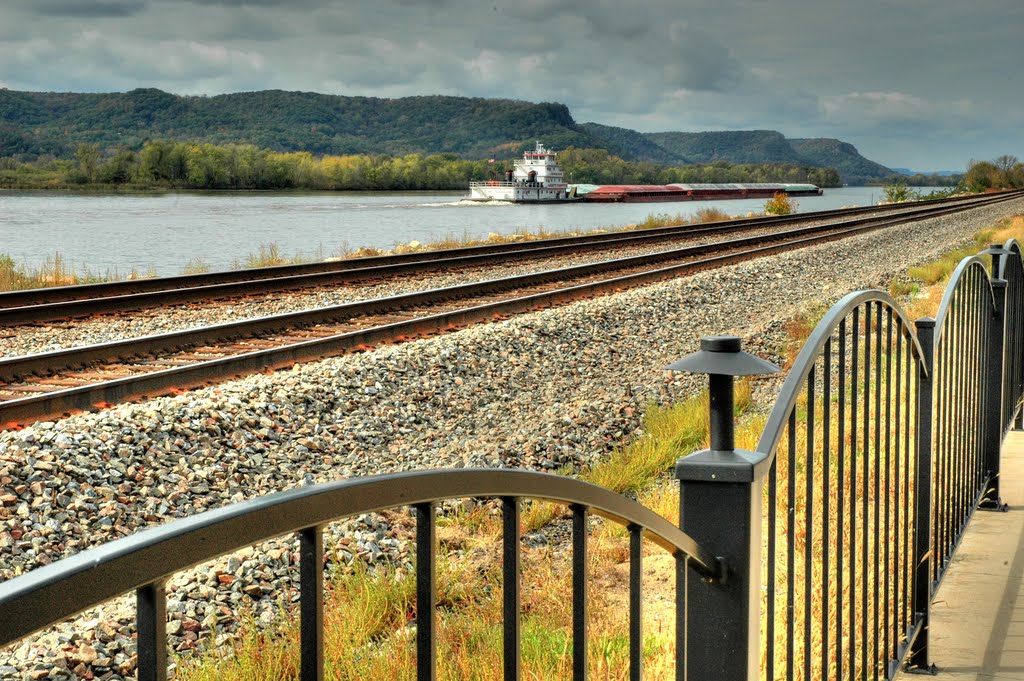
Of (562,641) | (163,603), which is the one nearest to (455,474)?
(163,603)

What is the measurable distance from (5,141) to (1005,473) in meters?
161

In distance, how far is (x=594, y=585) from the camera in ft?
17.0

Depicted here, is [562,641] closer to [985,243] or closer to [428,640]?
[428,640]

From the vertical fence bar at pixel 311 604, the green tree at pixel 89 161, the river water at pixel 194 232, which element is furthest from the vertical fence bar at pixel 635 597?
the green tree at pixel 89 161

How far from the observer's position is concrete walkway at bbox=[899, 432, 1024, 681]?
163 inches

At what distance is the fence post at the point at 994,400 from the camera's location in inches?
239

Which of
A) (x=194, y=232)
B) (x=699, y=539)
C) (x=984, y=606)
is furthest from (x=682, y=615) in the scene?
(x=194, y=232)

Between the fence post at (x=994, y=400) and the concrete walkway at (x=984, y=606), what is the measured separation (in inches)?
7.9

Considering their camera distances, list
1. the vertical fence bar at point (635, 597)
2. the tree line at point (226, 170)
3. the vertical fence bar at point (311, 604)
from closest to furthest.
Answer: the vertical fence bar at point (311, 604) → the vertical fence bar at point (635, 597) → the tree line at point (226, 170)

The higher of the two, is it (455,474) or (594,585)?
(455,474)

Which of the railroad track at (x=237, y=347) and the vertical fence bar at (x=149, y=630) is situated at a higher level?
the vertical fence bar at (x=149, y=630)

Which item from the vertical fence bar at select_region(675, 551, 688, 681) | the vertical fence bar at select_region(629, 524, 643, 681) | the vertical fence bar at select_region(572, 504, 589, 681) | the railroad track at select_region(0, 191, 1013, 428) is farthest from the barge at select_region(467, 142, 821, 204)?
the vertical fence bar at select_region(572, 504, 589, 681)

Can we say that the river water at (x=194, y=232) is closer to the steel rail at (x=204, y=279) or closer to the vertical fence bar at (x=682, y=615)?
the steel rail at (x=204, y=279)

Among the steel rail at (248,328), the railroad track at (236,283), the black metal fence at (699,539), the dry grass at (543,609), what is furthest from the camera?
the railroad track at (236,283)
